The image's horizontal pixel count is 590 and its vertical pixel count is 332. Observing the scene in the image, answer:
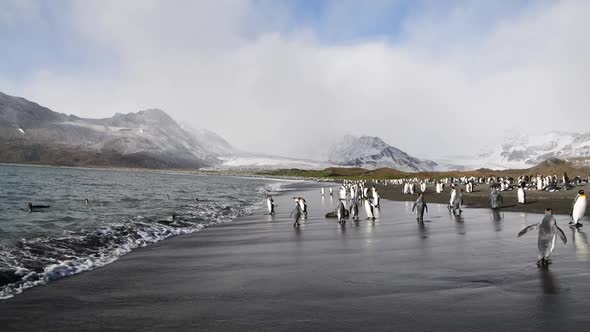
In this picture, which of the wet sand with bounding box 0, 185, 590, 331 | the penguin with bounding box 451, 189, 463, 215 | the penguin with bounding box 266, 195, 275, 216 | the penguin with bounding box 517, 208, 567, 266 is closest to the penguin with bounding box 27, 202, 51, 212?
the penguin with bounding box 266, 195, 275, 216

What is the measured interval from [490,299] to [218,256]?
6.98 metres

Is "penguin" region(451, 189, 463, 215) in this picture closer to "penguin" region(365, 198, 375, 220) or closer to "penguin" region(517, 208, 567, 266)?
"penguin" region(365, 198, 375, 220)

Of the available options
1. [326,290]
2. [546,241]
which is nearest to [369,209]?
[546,241]

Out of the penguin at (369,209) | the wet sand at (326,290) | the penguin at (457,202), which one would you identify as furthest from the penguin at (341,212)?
the penguin at (457,202)

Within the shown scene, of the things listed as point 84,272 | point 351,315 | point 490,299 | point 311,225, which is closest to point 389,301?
point 351,315

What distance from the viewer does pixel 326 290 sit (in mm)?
8000

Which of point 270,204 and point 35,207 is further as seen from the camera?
point 35,207

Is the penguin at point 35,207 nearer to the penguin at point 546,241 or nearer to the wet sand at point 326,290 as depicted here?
the wet sand at point 326,290

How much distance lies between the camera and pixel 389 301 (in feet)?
23.6

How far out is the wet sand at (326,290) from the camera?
6316 mm

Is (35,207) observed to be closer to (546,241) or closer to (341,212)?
(341,212)

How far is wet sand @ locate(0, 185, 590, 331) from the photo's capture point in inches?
249

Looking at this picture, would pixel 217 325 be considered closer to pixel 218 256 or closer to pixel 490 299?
pixel 490 299

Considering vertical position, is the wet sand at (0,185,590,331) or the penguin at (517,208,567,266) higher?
the penguin at (517,208,567,266)
